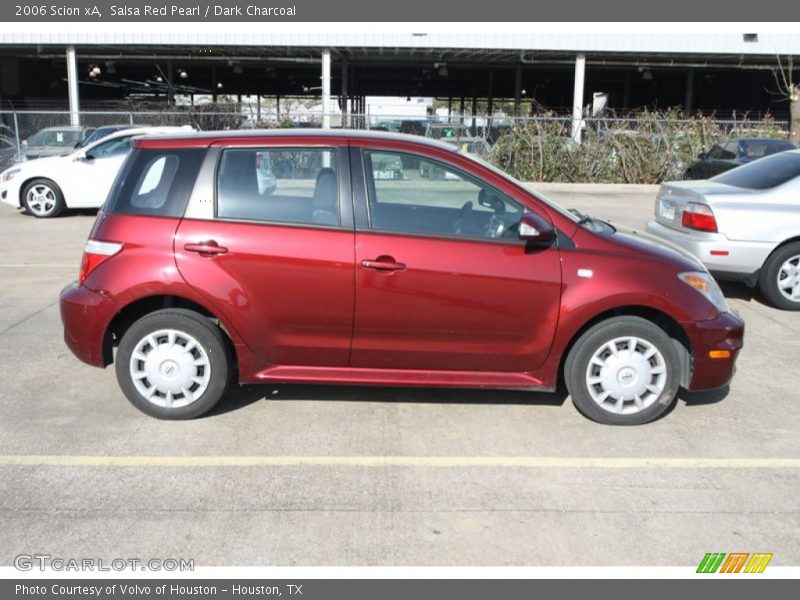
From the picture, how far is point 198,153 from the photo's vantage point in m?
4.64

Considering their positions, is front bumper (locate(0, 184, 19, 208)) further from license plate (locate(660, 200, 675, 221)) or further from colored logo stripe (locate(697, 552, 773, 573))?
colored logo stripe (locate(697, 552, 773, 573))

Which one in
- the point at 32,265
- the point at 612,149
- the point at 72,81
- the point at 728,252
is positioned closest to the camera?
the point at 728,252

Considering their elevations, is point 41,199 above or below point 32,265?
above

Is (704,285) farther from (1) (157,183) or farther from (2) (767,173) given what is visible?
(2) (767,173)

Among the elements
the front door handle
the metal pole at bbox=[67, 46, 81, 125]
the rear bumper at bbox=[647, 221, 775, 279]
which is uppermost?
the metal pole at bbox=[67, 46, 81, 125]

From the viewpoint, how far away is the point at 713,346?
4652 mm

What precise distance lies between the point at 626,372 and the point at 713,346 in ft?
1.85

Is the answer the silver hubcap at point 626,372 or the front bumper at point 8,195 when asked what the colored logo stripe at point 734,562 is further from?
the front bumper at point 8,195

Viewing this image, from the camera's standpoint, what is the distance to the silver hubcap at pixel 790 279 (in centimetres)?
754

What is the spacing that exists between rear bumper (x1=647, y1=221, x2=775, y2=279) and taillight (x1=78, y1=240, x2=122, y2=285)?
5380 millimetres

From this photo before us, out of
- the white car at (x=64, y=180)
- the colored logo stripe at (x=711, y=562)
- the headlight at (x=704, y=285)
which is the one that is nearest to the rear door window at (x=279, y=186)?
A: the headlight at (x=704, y=285)

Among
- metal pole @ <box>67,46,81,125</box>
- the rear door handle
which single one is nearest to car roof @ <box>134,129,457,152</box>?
the rear door handle

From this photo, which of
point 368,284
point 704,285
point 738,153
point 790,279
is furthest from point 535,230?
point 738,153

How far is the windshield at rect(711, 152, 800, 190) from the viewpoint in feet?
25.3
